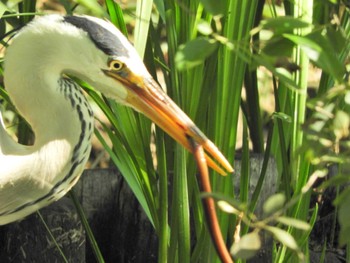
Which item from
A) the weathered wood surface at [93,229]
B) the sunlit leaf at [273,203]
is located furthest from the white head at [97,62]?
the sunlit leaf at [273,203]

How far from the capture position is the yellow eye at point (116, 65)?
1.71 m

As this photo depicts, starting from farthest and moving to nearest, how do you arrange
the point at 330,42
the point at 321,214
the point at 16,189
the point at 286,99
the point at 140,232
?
1. the point at 321,214
2. the point at 140,232
3. the point at 286,99
4. the point at 16,189
5. the point at 330,42

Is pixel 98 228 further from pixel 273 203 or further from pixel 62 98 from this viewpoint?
pixel 273 203

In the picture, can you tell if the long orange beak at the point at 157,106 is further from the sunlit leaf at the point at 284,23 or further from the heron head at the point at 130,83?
the sunlit leaf at the point at 284,23

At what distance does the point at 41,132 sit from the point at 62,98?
0.09 m

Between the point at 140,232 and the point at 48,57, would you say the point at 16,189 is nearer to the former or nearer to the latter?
the point at 48,57

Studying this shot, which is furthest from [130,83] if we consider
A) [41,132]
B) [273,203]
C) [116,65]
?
[273,203]

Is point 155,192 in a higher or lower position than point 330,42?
lower

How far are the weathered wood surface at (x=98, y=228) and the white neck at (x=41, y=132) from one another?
33 cm

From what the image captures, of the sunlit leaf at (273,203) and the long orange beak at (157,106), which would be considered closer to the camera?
the sunlit leaf at (273,203)

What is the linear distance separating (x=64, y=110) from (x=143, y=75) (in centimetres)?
18

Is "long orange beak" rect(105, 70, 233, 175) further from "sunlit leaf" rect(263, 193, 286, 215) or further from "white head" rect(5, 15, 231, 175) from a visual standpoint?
"sunlit leaf" rect(263, 193, 286, 215)

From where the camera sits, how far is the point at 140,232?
2396 mm

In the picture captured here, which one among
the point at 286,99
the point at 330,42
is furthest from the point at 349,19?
the point at 330,42
